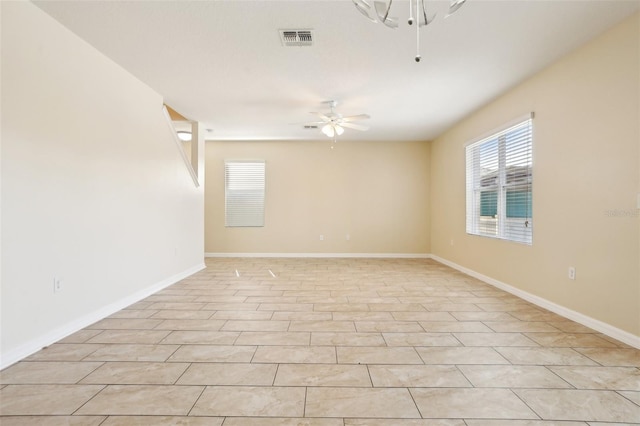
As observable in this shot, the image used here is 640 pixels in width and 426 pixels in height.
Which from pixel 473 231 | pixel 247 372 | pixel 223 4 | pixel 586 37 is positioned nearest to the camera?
pixel 247 372

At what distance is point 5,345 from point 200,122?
13.6 ft

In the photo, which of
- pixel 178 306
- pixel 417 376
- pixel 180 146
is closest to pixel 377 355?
pixel 417 376

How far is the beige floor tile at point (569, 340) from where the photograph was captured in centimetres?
236

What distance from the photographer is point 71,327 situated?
2596mm

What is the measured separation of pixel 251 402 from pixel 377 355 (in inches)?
38.1

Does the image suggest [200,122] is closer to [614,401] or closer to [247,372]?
[247,372]

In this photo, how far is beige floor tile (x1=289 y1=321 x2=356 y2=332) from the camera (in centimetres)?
270

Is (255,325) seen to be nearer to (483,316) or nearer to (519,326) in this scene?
(483,316)

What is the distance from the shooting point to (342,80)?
11.7 ft

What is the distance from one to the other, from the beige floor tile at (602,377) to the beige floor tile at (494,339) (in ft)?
1.29

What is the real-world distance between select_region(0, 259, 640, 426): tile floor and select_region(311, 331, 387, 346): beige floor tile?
18 mm

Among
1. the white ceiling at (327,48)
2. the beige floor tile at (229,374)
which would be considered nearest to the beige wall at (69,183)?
the white ceiling at (327,48)

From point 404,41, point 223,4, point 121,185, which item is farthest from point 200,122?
point 404,41

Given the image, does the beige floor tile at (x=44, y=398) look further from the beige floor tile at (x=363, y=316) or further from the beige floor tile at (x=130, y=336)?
the beige floor tile at (x=363, y=316)
